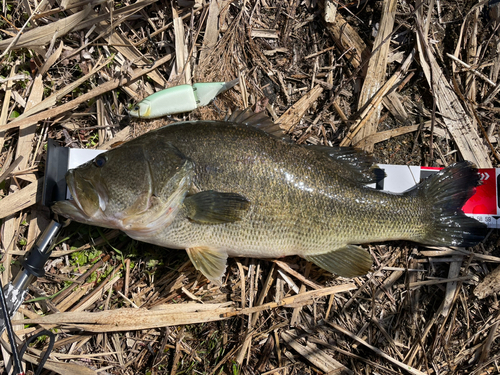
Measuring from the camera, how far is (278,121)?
3.53m

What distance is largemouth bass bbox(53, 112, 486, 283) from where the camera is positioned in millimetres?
2803

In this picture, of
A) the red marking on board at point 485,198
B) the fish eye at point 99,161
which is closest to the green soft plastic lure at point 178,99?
the fish eye at point 99,161

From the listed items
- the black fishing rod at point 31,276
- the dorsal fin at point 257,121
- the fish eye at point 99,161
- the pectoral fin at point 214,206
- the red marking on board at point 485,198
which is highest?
the dorsal fin at point 257,121

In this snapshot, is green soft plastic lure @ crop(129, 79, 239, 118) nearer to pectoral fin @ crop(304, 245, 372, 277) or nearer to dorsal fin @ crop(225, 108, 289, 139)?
dorsal fin @ crop(225, 108, 289, 139)

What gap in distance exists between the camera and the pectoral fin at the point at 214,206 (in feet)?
9.21

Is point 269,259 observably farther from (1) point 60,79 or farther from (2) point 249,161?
(1) point 60,79

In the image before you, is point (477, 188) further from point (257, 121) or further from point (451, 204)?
point (257, 121)

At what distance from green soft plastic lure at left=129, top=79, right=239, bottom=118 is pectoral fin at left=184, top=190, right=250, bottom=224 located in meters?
0.99

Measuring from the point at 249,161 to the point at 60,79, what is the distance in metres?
2.01

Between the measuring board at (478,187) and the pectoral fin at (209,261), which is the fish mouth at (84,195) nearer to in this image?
the pectoral fin at (209,261)

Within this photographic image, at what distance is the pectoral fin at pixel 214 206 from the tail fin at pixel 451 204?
1601mm

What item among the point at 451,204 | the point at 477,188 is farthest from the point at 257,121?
the point at 477,188

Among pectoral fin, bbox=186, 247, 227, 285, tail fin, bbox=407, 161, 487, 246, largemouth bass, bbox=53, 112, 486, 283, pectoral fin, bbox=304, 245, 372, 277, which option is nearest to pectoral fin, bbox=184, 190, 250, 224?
largemouth bass, bbox=53, 112, 486, 283

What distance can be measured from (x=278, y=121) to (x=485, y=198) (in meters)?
2.10
